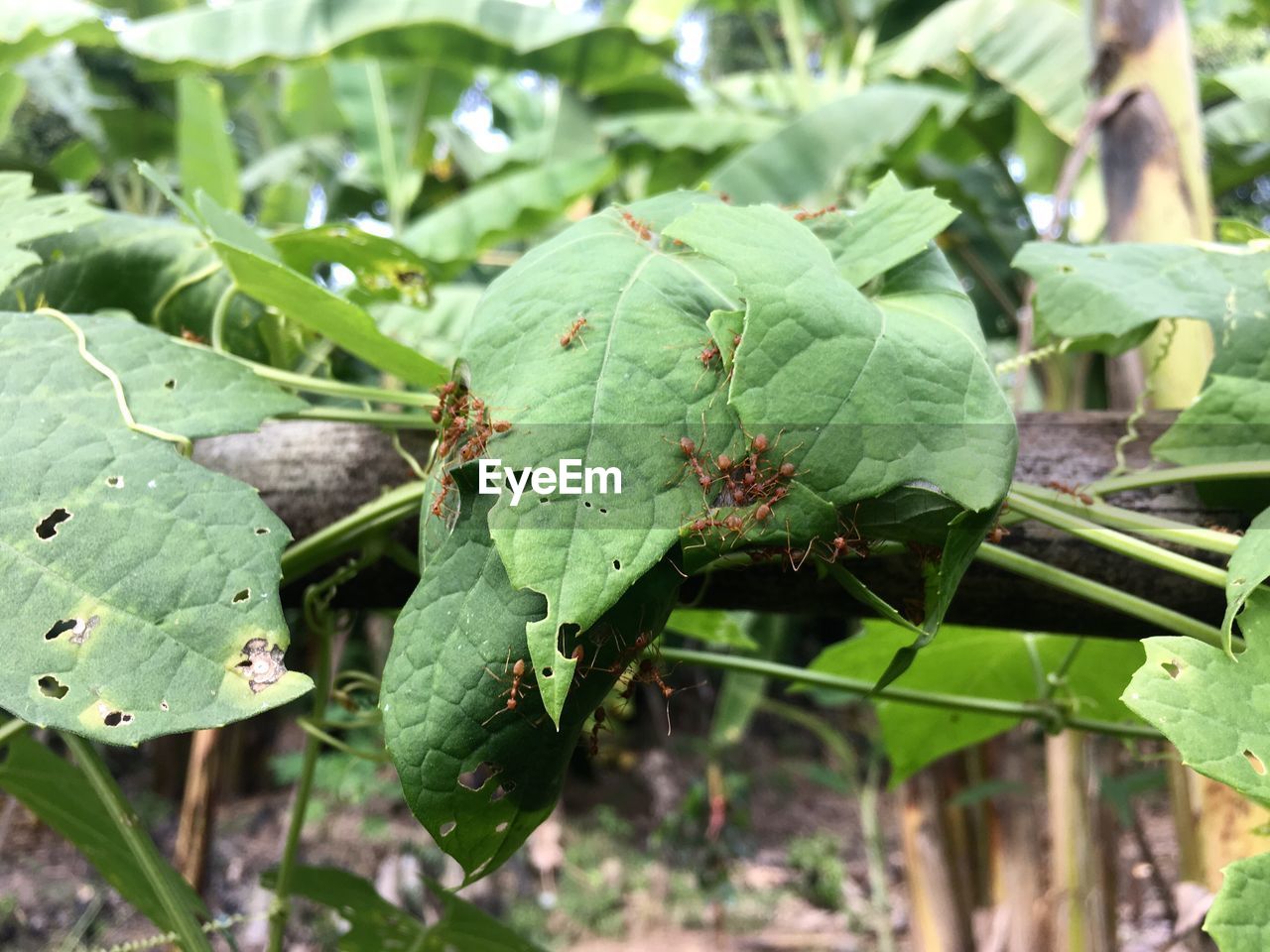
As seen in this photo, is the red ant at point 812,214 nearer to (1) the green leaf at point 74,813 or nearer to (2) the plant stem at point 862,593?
(2) the plant stem at point 862,593

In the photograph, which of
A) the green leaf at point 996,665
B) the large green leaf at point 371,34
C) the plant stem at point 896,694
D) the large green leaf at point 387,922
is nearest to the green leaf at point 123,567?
the plant stem at point 896,694

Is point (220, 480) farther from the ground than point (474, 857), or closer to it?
farther from the ground

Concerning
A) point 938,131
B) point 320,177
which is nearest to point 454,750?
point 938,131

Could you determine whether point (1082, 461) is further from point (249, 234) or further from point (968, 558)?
point (249, 234)

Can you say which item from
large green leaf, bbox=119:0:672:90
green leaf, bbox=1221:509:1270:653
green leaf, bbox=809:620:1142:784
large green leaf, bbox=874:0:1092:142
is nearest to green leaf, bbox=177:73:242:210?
large green leaf, bbox=119:0:672:90

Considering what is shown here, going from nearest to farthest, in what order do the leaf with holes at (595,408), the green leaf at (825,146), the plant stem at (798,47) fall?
the leaf with holes at (595,408) < the green leaf at (825,146) < the plant stem at (798,47)

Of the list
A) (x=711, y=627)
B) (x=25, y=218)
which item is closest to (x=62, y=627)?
(x=25, y=218)
